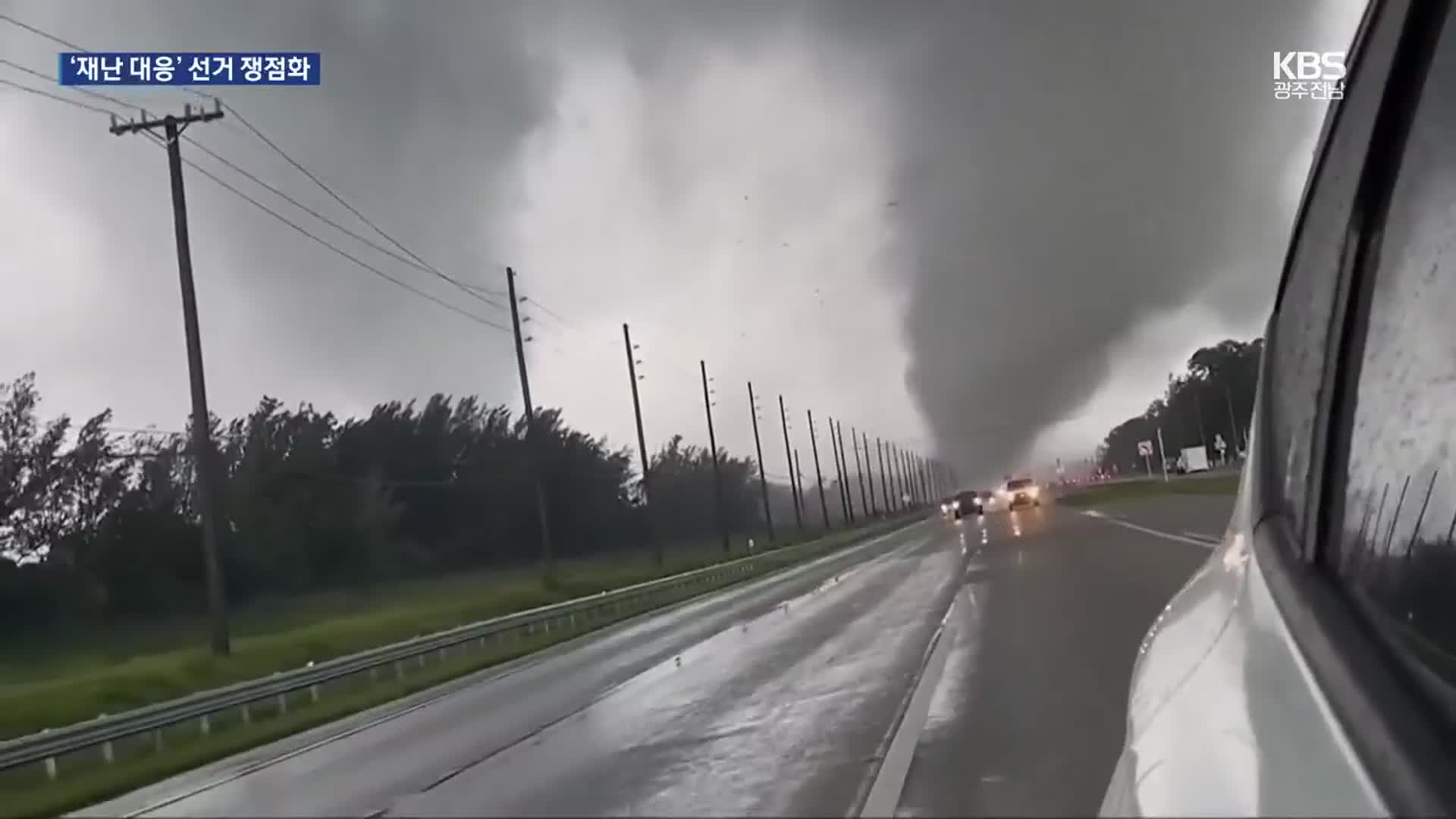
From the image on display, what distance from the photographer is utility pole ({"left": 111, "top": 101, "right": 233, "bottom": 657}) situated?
97.8 feet

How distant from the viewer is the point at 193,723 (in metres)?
20.8

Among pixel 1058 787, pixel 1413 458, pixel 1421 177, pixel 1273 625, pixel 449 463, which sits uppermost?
pixel 449 463

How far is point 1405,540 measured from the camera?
314cm

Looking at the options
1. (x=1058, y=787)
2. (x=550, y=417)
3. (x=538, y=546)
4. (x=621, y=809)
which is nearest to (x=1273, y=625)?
(x=1058, y=787)

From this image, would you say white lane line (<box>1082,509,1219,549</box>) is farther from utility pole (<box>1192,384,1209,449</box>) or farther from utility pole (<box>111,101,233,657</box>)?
utility pole (<box>1192,384,1209,449</box>)

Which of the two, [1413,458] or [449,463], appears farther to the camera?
[449,463]

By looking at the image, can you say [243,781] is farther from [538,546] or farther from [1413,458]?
[538,546]

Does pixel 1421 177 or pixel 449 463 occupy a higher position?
pixel 449 463

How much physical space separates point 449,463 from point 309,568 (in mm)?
26031

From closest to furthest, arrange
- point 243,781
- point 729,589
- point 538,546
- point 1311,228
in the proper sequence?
point 1311,228 < point 243,781 < point 729,589 < point 538,546

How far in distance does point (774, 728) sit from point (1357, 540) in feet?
28.1

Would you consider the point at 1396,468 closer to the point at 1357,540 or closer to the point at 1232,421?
the point at 1357,540

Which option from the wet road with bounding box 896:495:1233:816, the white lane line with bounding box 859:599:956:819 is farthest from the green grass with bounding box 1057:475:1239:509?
the white lane line with bounding box 859:599:956:819

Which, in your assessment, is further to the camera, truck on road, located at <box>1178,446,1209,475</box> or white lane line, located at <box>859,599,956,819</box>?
truck on road, located at <box>1178,446,1209,475</box>
